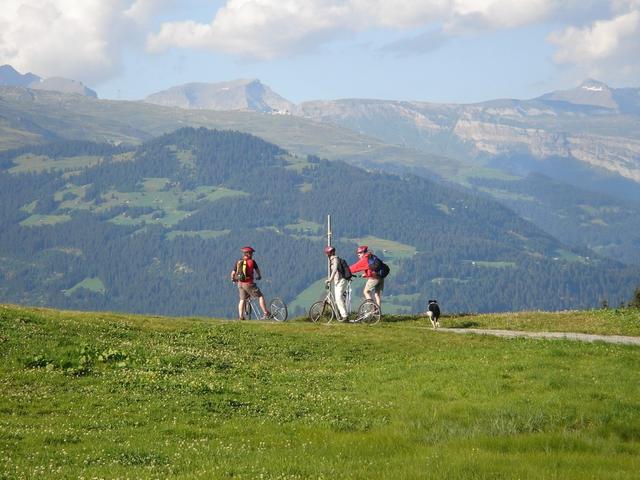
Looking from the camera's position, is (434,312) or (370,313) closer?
(434,312)

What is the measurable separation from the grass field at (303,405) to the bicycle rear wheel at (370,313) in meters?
7.46

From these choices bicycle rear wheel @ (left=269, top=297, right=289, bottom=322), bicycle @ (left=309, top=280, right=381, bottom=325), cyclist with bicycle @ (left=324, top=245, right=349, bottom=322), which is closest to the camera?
bicycle @ (left=309, top=280, right=381, bottom=325)

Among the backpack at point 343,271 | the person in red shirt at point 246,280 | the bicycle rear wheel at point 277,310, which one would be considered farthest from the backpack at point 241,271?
the backpack at point 343,271

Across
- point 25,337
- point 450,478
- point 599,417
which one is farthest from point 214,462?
point 25,337

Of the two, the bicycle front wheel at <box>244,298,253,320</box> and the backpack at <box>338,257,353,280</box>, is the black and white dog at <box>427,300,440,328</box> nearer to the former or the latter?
the backpack at <box>338,257,353,280</box>

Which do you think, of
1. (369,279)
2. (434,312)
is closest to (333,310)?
(369,279)

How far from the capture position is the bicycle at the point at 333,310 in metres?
39.4

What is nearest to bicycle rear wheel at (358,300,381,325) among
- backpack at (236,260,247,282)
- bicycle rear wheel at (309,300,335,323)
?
bicycle rear wheel at (309,300,335,323)

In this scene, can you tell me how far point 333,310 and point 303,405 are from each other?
20.0 metres

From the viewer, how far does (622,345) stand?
30062 mm

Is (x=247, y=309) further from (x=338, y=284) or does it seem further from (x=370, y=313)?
(x=370, y=313)

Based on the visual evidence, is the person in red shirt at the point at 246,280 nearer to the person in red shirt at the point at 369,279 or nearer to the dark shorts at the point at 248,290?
the dark shorts at the point at 248,290

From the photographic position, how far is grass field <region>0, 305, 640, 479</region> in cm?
1491

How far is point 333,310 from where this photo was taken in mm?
40500
